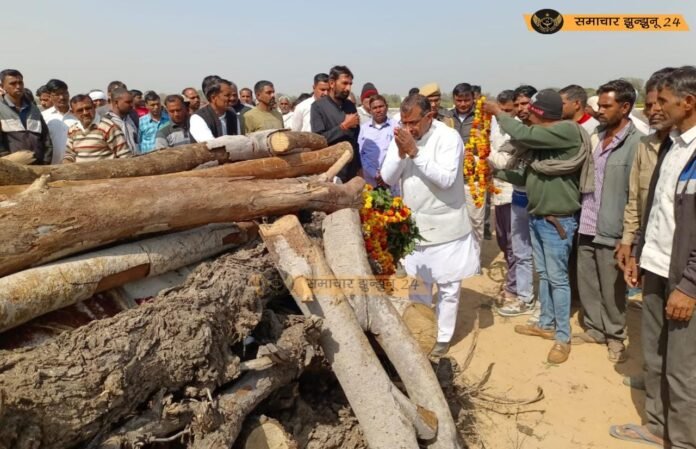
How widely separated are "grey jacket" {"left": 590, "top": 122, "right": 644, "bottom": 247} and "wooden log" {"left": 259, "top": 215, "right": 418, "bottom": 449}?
112 inches

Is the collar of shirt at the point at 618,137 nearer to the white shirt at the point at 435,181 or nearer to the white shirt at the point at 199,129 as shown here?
the white shirt at the point at 435,181

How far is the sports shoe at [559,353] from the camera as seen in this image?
16.1 ft

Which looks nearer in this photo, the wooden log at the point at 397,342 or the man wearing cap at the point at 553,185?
the wooden log at the point at 397,342

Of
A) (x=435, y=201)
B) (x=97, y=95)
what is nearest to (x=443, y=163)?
(x=435, y=201)

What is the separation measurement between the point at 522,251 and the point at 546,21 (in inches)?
202

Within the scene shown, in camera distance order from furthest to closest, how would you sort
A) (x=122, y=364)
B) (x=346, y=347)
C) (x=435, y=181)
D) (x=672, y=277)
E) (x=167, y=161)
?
1. (x=435, y=181)
2. (x=167, y=161)
3. (x=672, y=277)
4. (x=346, y=347)
5. (x=122, y=364)

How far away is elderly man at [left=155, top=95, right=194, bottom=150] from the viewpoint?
6480 mm

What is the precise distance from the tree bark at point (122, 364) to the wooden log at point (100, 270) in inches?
9.9

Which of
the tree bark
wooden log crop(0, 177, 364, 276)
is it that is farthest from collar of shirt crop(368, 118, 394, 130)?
the tree bark

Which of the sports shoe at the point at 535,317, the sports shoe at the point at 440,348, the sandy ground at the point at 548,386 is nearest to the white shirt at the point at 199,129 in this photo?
the sports shoe at the point at 440,348

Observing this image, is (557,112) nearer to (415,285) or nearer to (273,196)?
(415,285)

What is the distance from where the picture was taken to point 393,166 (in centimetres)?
480

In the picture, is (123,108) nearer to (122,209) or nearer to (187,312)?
(122,209)

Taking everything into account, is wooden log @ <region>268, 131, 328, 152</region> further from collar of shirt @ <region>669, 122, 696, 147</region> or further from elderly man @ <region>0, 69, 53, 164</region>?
elderly man @ <region>0, 69, 53, 164</region>
